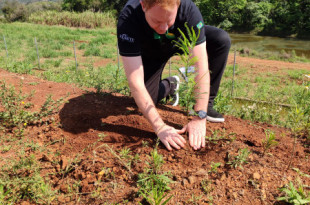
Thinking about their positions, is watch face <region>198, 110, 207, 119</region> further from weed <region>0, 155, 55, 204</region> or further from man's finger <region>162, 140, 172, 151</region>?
weed <region>0, 155, 55, 204</region>

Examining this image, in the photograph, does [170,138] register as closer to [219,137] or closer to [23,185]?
[219,137]

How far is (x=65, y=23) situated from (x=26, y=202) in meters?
29.8

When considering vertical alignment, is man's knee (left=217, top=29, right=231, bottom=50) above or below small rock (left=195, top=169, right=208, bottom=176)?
above

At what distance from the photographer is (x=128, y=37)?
217cm

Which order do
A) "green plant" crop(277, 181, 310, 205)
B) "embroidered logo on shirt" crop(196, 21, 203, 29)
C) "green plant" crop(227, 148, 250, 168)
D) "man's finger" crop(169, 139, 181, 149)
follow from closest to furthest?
"green plant" crop(277, 181, 310, 205)
"green plant" crop(227, 148, 250, 168)
"man's finger" crop(169, 139, 181, 149)
"embroidered logo on shirt" crop(196, 21, 203, 29)

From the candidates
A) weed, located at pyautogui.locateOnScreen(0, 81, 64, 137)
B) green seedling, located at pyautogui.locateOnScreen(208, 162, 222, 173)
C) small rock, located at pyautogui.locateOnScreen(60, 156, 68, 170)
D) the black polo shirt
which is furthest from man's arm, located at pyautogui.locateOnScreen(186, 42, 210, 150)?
weed, located at pyautogui.locateOnScreen(0, 81, 64, 137)

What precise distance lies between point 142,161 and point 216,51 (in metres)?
1.67

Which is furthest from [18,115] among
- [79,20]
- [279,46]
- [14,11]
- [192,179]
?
[14,11]

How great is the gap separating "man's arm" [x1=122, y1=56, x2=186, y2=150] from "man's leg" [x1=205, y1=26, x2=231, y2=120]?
3.00 ft

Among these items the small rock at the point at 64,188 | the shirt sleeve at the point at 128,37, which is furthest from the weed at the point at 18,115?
the shirt sleeve at the point at 128,37

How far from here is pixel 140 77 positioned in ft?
7.00

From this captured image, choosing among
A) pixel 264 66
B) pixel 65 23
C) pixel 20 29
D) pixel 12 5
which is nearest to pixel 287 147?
pixel 264 66

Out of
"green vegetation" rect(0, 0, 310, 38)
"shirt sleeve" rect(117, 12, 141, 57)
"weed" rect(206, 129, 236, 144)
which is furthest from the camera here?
"green vegetation" rect(0, 0, 310, 38)

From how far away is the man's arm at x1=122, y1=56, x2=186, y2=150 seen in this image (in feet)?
6.41
